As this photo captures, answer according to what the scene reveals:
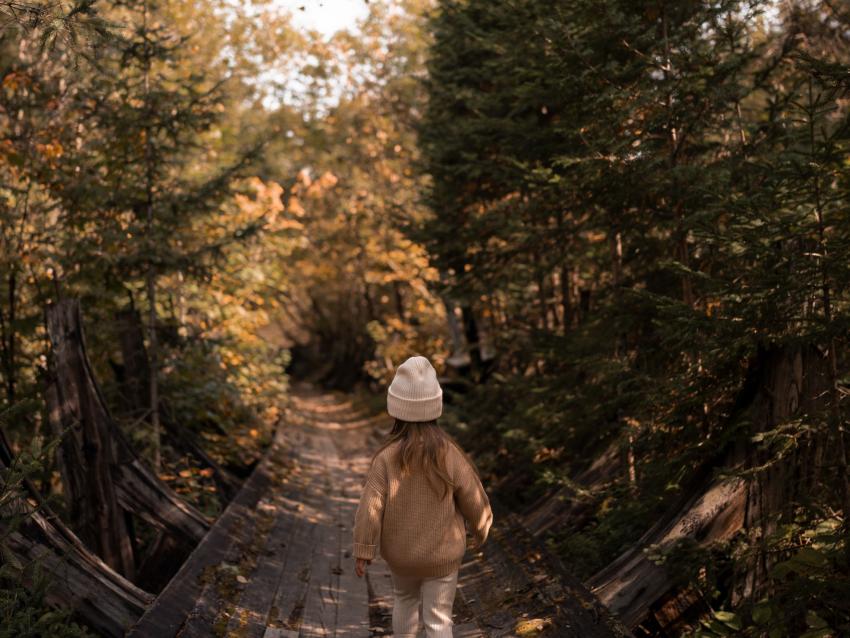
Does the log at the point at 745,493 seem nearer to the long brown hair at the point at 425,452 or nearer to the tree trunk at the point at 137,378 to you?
the long brown hair at the point at 425,452

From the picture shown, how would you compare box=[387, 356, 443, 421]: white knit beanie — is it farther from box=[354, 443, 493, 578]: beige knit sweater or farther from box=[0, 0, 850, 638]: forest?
box=[0, 0, 850, 638]: forest

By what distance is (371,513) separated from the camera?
204 inches

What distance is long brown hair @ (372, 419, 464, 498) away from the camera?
5.21 m

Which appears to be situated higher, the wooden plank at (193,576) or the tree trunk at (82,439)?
the tree trunk at (82,439)

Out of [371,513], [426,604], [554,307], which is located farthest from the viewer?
[554,307]

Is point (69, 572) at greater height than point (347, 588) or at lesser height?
greater

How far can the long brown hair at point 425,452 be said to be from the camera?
5211mm

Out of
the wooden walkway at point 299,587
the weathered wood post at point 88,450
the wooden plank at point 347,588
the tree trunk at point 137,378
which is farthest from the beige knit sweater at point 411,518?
the tree trunk at point 137,378

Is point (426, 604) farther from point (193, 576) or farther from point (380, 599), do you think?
point (380, 599)

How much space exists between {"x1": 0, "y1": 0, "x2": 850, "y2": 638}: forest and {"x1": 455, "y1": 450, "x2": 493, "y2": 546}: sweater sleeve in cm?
108

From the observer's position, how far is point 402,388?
205 inches

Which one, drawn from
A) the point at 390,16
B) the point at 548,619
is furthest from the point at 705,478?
the point at 390,16

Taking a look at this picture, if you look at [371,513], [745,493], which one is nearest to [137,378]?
[371,513]

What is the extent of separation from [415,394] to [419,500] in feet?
2.21
